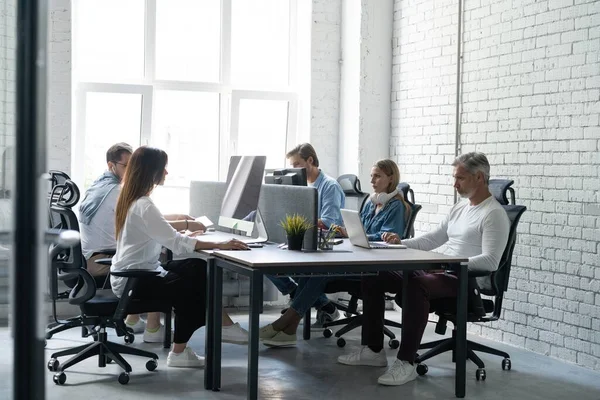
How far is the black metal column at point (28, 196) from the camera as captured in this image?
1.27 m

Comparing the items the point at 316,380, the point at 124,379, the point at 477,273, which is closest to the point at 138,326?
the point at 124,379

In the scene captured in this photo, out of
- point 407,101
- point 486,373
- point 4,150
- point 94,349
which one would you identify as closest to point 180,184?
point 407,101

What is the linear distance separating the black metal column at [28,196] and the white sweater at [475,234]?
3.08 metres

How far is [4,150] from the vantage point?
1.71 meters

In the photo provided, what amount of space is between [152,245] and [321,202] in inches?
64.0

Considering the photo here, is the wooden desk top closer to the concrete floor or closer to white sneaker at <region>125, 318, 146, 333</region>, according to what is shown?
the concrete floor

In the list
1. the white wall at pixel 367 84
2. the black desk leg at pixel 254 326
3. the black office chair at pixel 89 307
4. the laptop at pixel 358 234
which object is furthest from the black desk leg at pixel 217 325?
the white wall at pixel 367 84

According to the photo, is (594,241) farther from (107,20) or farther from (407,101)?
(107,20)

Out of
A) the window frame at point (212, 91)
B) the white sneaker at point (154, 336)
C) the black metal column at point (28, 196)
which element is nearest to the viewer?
the black metal column at point (28, 196)

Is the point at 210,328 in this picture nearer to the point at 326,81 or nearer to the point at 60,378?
the point at 60,378

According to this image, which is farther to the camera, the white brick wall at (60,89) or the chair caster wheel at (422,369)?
the white brick wall at (60,89)

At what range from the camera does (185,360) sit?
4379 millimetres

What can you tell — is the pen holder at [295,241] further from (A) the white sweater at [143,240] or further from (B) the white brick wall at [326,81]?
(B) the white brick wall at [326,81]

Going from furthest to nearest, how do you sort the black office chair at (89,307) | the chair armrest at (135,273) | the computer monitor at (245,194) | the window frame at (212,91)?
the window frame at (212,91)
the computer monitor at (245,194)
the black office chair at (89,307)
the chair armrest at (135,273)
